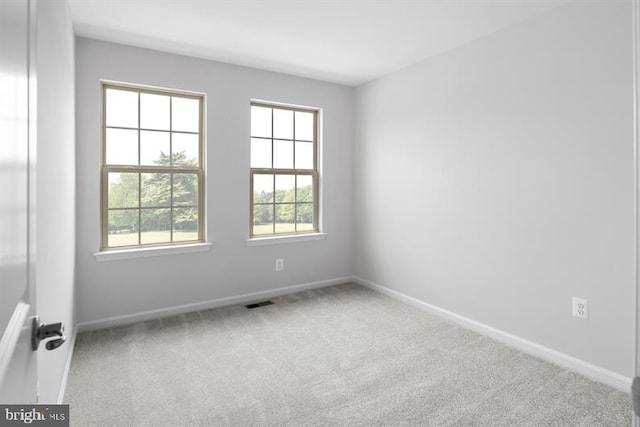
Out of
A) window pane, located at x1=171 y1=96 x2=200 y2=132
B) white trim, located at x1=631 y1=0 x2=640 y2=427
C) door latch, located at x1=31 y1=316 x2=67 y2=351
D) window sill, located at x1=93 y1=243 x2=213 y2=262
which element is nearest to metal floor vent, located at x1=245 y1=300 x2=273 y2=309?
window sill, located at x1=93 y1=243 x2=213 y2=262

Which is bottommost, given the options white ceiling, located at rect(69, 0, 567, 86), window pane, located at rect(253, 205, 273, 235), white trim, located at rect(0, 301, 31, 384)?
white trim, located at rect(0, 301, 31, 384)

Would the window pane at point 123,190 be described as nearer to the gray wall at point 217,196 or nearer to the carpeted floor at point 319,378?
the gray wall at point 217,196

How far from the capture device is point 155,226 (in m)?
3.48

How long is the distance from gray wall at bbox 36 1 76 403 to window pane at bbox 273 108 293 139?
6.76 feet

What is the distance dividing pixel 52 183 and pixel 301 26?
84.5 inches

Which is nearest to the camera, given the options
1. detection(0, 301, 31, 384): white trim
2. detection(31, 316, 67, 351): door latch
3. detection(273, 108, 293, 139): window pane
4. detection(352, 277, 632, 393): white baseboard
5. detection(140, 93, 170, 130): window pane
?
detection(0, 301, 31, 384): white trim

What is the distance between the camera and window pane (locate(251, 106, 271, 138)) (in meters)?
4.01

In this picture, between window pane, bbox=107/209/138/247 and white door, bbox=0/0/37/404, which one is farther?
window pane, bbox=107/209/138/247

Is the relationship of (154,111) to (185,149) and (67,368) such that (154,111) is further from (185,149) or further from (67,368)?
(67,368)

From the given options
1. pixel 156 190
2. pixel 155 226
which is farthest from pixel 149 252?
pixel 156 190

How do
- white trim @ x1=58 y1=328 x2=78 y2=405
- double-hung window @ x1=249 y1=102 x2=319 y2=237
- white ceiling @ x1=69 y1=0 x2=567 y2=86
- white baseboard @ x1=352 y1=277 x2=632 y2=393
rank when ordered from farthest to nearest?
double-hung window @ x1=249 y1=102 x2=319 y2=237 → white ceiling @ x1=69 y1=0 x2=567 y2=86 → white baseboard @ x1=352 y1=277 x2=632 y2=393 → white trim @ x1=58 y1=328 x2=78 y2=405

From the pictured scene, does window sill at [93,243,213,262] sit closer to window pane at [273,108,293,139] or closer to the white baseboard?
window pane at [273,108,293,139]

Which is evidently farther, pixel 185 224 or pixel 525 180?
pixel 185 224

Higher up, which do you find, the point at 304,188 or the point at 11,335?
the point at 304,188
